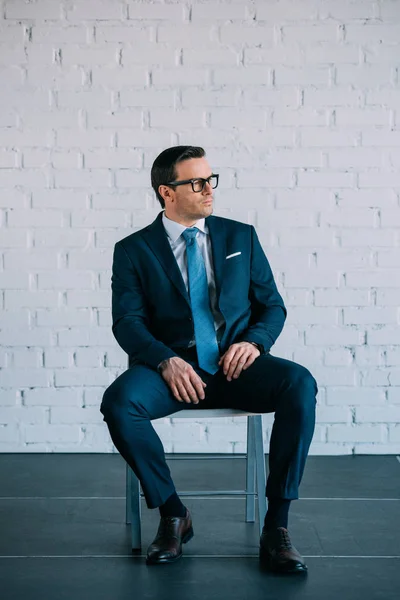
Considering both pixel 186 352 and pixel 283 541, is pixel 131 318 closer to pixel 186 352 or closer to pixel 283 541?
pixel 186 352

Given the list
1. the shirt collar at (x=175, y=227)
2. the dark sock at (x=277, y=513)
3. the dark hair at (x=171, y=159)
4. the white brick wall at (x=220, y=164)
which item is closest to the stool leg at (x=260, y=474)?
the dark sock at (x=277, y=513)

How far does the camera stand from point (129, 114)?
4.02 meters

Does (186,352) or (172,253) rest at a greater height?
(172,253)

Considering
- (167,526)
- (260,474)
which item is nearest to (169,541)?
(167,526)

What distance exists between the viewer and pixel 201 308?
296 cm

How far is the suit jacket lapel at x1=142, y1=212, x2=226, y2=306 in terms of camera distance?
117 inches

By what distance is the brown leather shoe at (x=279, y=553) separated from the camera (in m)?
2.59

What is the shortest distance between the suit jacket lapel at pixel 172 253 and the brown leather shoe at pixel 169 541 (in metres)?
0.73

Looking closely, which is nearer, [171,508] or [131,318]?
[171,508]

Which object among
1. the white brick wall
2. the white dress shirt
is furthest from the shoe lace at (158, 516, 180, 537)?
the white brick wall

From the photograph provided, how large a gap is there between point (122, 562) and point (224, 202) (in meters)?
1.87

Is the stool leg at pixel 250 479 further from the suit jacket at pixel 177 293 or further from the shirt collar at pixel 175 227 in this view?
the shirt collar at pixel 175 227

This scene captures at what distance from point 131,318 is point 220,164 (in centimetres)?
130

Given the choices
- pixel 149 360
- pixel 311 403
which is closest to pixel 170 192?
pixel 149 360
